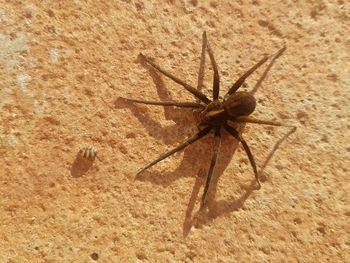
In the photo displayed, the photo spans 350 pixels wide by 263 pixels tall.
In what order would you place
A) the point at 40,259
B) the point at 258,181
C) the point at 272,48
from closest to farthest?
the point at 40,259 < the point at 258,181 < the point at 272,48

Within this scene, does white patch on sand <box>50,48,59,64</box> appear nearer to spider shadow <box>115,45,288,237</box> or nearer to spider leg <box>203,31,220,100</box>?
spider shadow <box>115,45,288,237</box>

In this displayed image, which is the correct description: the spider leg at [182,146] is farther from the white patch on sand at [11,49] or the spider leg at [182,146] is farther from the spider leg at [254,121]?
the white patch on sand at [11,49]

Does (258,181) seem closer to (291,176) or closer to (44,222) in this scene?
(291,176)

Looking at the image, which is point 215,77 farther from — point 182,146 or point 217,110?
point 182,146

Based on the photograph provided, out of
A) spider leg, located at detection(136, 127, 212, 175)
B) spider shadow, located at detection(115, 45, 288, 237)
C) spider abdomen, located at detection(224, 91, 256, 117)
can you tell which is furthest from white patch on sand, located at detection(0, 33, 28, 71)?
spider abdomen, located at detection(224, 91, 256, 117)

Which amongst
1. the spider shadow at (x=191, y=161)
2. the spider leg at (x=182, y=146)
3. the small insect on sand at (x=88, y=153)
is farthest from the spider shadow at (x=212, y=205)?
the small insect on sand at (x=88, y=153)

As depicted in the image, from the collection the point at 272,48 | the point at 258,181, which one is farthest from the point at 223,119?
the point at 272,48

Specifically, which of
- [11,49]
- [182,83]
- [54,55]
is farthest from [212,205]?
[11,49]
